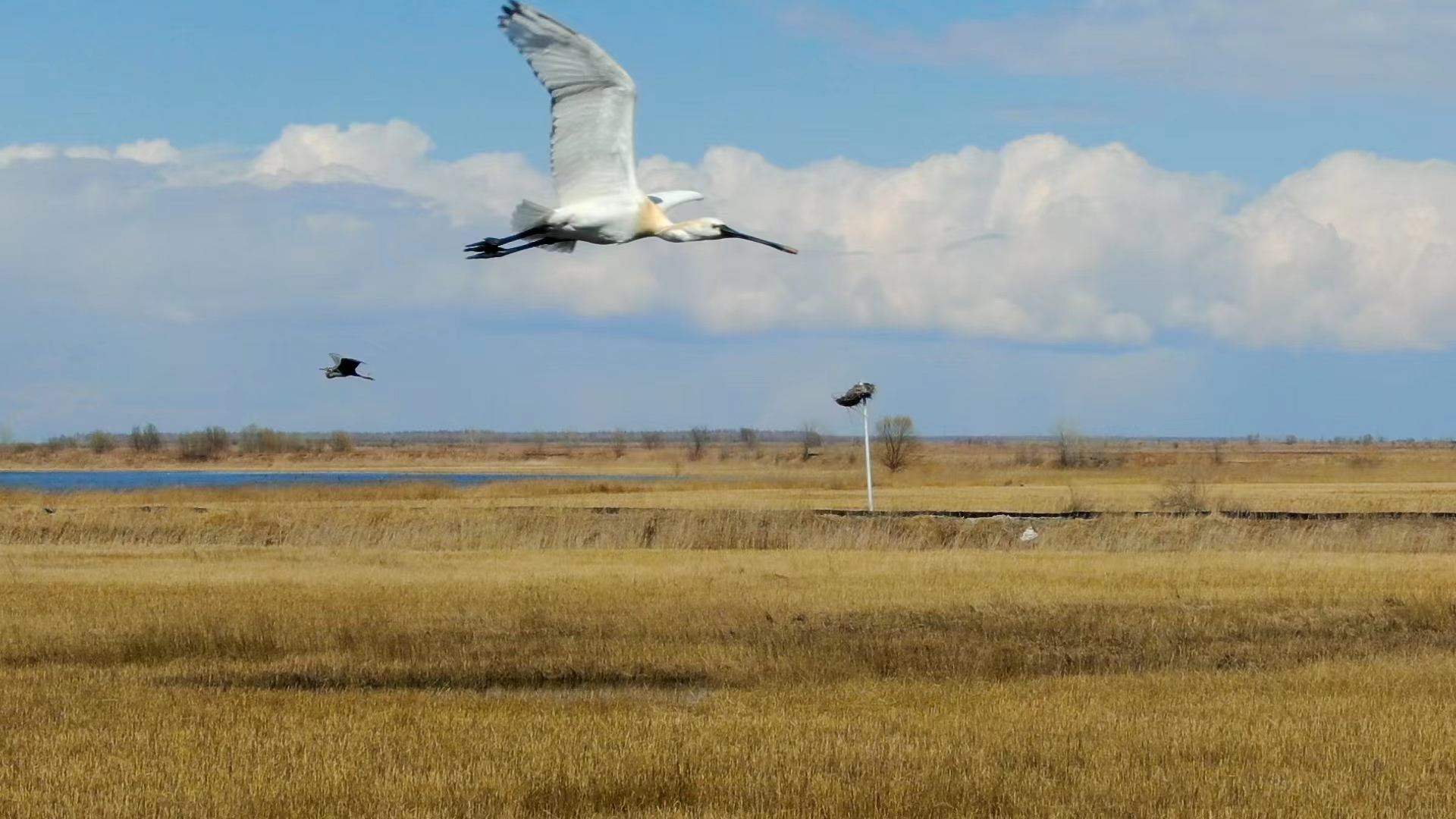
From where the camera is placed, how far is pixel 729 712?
46.2 ft

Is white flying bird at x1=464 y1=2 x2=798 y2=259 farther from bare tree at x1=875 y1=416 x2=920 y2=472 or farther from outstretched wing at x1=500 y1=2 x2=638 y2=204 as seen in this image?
bare tree at x1=875 y1=416 x2=920 y2=472

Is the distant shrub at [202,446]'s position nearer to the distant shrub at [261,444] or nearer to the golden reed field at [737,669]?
the distant shrub at [261,444]

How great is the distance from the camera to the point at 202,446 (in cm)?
17750

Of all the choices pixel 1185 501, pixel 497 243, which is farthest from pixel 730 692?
pixel 1185 501

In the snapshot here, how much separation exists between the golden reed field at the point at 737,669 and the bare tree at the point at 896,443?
213 ft

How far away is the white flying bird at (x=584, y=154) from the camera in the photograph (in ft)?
30.7

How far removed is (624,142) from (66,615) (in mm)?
14395

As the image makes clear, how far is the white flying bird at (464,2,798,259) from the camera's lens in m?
9.34

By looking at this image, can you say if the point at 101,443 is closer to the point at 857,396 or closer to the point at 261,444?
the point at 261,444

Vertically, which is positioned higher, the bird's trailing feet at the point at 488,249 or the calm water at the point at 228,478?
the bird's trailing feet at the point at 488,249

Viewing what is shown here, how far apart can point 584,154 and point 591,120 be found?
205 mm

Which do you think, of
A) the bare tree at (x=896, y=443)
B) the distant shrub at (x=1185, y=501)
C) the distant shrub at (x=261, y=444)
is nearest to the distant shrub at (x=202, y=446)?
the distant shrub at (x=261, y=444)

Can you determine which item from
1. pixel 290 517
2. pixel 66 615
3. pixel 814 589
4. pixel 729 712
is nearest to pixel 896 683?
pixel 729 712

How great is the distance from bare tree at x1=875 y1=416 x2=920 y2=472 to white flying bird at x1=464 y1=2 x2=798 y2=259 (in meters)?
93.3
